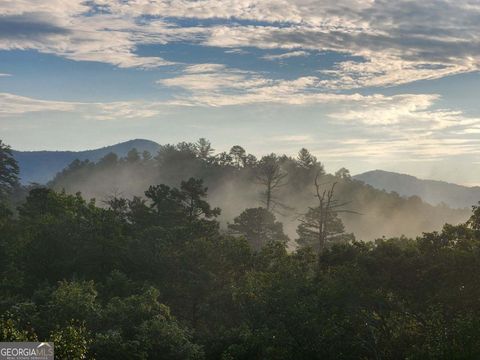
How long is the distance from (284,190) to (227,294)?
118m

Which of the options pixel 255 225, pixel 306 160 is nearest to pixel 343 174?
pixel 306 160

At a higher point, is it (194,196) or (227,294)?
(194,196)

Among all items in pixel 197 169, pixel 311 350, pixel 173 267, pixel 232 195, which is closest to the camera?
pixel 311 350

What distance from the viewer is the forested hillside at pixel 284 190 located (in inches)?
5610

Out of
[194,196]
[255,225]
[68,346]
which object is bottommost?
[68,346]

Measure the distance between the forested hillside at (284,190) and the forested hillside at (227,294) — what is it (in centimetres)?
8675

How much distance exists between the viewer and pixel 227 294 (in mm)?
36625

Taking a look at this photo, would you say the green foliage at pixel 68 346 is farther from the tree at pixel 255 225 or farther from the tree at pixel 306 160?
the tree at pixel 306 160

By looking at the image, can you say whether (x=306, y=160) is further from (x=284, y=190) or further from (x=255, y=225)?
(x=255, y=225)

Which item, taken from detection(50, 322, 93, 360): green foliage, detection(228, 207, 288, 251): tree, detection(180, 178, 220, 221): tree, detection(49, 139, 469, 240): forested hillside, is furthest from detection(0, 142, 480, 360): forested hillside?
detection(49, 139, 469, 240): forested hillside

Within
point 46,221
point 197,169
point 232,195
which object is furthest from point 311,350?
point 197,169

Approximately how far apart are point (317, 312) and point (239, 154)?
13665 cm

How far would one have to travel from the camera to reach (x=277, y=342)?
26844 millimetres

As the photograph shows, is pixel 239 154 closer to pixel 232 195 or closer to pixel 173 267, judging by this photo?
pixel 232 195
